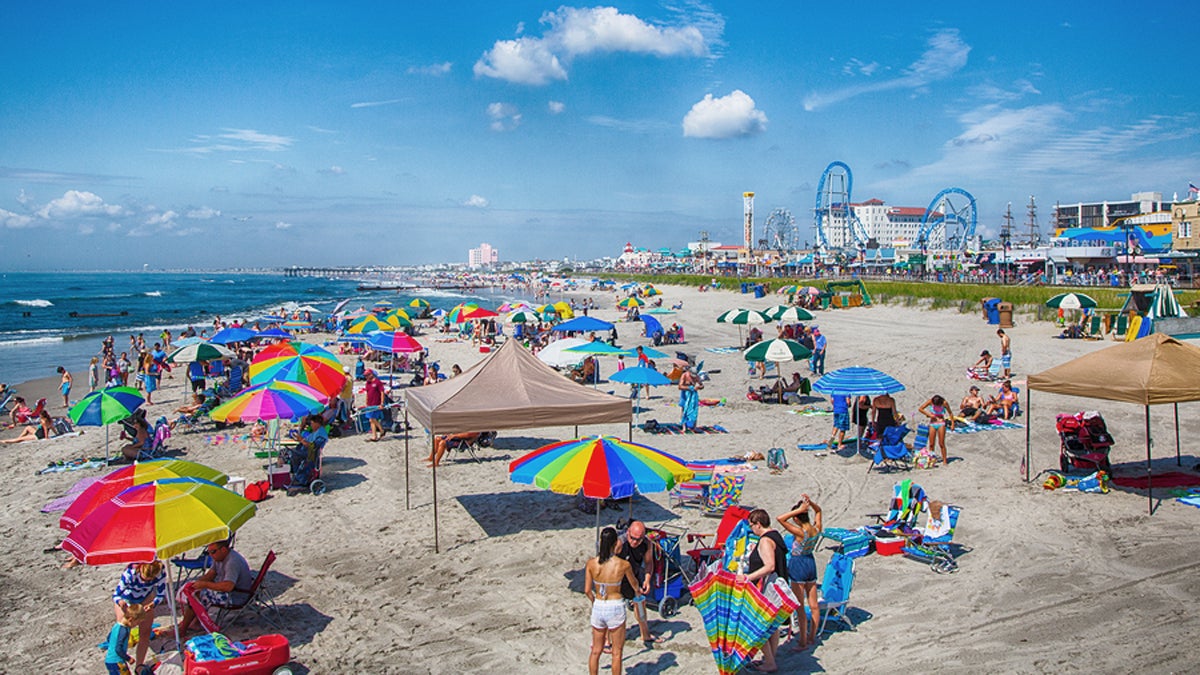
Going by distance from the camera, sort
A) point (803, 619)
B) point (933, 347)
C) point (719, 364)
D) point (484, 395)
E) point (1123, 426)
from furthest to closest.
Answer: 1. point (933, 347)
2. point (719, 364)
3. point (1123, 426)
4. point (484, 395)
5. point (803, 619)

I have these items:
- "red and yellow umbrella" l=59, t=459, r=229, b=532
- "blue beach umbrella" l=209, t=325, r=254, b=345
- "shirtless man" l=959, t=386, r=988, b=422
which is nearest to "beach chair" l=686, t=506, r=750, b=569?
"red and yellow umbrella" l=59, t=459, r=229, b=532

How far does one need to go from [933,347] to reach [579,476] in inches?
831

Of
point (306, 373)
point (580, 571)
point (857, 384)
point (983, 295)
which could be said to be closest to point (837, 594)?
point (580, 571)

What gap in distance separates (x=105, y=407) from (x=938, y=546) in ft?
37.7

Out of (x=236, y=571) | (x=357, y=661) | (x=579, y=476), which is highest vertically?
(x=579, y=476)

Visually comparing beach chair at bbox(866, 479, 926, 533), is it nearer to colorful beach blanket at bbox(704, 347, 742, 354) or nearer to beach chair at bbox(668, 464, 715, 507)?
beach chair at bbox(668, 464, 715, 507)

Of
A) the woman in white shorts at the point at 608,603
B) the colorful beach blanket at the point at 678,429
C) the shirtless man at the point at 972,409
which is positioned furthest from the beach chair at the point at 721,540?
the shirtless man at the point at 972,409

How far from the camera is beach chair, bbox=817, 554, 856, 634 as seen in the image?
6043mm

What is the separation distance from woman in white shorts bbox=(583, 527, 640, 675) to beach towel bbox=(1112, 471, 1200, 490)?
7831mm

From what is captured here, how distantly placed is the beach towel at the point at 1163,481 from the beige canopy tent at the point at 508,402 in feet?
21.6

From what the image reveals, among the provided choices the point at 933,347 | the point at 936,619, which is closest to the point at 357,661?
the point at 936,619

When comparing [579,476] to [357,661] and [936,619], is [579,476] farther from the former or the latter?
[936,619]

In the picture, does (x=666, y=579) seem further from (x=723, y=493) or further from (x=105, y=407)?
(x=105, y=407)

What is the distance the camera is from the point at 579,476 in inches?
257
